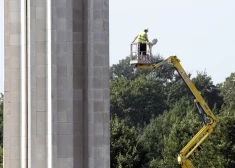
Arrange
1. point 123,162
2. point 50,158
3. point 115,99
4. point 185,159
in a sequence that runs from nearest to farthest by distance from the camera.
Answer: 1. point 50,158
2. point 185,159
3. point 123,162
4. point 115,99

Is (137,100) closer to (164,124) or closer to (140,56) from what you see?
(164,124)

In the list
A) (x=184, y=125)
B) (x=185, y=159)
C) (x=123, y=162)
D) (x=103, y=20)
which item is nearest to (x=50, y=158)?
(x=103, y=20)

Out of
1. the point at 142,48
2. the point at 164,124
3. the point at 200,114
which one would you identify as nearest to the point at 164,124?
the point at 164,124

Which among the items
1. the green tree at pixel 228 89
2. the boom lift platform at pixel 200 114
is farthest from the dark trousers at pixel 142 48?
the green tree at pixel 228 89

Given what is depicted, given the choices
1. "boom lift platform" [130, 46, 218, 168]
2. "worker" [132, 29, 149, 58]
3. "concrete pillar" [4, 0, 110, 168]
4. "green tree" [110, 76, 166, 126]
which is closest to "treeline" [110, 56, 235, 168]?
"green tree" [110, 76, 166, 126]

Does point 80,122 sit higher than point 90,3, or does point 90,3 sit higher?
point 90,3

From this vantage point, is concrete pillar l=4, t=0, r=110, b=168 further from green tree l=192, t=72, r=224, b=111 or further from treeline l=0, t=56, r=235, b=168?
green tree l=192, t=72, r=224, b=111

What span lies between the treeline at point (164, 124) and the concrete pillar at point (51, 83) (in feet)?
215

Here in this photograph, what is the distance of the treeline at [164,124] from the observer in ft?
328

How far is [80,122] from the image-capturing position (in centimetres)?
3216

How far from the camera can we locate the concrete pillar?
3145cm

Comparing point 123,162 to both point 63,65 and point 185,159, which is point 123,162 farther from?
point 63,65

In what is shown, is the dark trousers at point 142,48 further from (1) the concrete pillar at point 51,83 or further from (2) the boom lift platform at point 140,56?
(1) the concrete pillar at point 51,83

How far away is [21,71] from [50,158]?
7.05 feet
